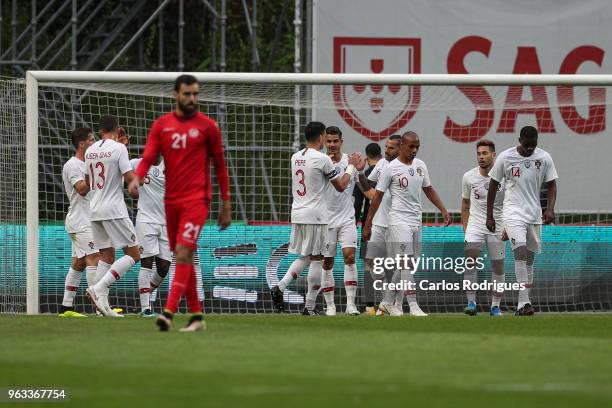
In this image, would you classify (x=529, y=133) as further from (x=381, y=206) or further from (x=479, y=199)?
(x=381, y=206)

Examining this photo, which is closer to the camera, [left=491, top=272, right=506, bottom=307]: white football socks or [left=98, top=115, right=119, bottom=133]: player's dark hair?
[left=98, top=115, right=119, bottom=133]: player's dark hair

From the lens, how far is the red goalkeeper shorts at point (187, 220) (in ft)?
36.8

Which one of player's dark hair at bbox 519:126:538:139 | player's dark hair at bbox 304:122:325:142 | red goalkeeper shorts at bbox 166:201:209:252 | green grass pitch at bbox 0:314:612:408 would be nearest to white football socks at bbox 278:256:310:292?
player's dark hair at bbox 304:122:325:142

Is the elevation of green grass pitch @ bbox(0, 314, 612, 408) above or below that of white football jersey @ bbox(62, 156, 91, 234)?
below

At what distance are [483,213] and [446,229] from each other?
4.54 feet

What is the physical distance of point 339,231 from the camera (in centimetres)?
1648

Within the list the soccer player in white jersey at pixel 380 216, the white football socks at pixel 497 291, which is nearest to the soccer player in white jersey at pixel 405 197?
the soccer player in white jersey at pixel 380 216

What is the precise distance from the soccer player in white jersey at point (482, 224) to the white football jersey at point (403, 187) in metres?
0.80

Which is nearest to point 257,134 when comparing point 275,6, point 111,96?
point 111,96

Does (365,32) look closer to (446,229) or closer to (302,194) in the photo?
(446,229)

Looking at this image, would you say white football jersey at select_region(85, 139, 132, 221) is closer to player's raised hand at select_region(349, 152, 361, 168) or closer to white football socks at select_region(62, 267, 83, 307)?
white football socks at select_region(62, 267, 83, 307)

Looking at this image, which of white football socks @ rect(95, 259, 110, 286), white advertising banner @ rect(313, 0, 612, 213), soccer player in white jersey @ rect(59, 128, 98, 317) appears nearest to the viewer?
white football socks @ rect(95, 259, 110, 286)

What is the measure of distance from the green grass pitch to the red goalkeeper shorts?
2.54 feet

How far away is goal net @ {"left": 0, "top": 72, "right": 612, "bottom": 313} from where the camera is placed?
16734 mm
